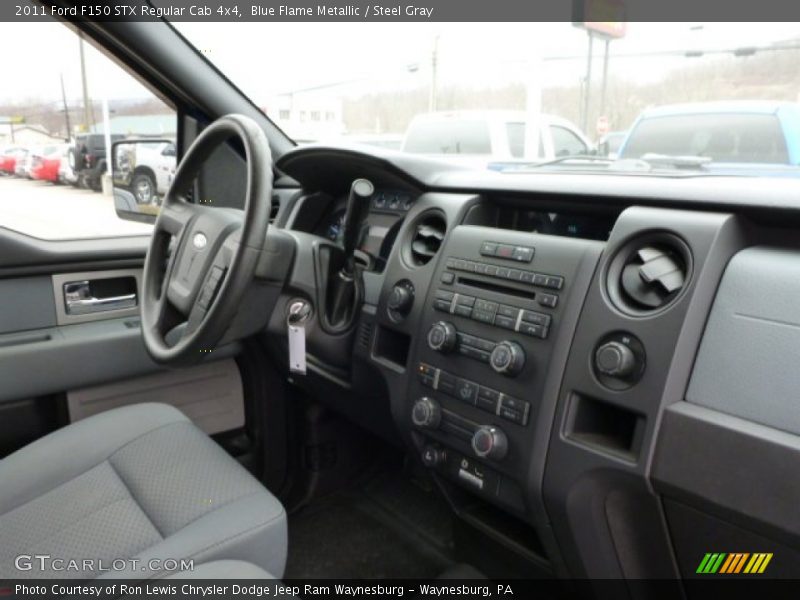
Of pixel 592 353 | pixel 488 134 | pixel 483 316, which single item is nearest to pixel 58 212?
pixel 483 316

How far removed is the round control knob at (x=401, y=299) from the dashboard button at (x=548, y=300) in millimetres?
345

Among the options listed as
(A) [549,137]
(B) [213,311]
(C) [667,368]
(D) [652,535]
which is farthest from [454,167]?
(A) [549,137]

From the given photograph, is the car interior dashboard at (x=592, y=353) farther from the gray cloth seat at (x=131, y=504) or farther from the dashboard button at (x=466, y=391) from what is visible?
the gray cloth seat at (x=131, y=504)

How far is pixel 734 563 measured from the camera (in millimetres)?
1019

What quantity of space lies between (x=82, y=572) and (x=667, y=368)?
1054 mm

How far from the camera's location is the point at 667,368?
0.97 m

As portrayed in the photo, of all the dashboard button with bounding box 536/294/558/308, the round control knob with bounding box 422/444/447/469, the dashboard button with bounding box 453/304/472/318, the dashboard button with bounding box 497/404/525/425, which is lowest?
the round control knob with bounding box 422/444/447/469

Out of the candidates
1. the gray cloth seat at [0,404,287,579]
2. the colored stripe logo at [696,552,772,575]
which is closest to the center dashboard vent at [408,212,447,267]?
the gray cloth seat at [0,404,287,579]

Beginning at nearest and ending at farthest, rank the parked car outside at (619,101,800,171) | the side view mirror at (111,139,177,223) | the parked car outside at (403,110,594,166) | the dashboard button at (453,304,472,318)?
1. the dashboard button at (453,304,472,318)
2. the parked car outside at (619,101,800,171)
3. the side view mirror at (111,139,177,223)
4. the parked car outside at (403,110,594,166)

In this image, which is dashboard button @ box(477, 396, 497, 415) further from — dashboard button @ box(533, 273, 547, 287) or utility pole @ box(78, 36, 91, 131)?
utility pole @ box(78, 36, 91, 131)

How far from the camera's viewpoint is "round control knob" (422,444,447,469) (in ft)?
4.51

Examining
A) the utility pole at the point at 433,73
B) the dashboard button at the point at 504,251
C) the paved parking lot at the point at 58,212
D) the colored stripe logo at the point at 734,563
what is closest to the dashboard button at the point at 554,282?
the dashboard button at the point at 504,251

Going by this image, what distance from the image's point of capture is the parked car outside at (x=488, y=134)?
4309mm

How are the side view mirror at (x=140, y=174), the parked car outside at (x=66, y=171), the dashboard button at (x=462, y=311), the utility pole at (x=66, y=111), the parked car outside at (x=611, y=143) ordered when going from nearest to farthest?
the dashboard button at (x=462, y=311), the utility pole at (x=66, y=111), the parked car outside at (x=66, y=171), the side view mirror at (x=140, y=174), the parked car outside at (x=611, y=143)
